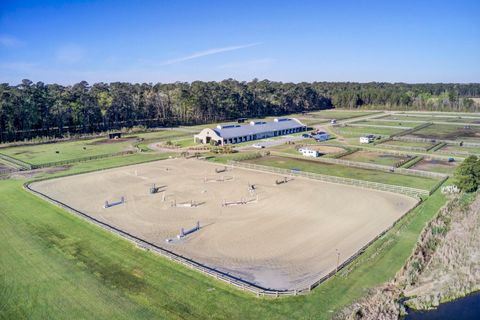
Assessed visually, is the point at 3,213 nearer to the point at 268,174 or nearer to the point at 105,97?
the point at 268,174

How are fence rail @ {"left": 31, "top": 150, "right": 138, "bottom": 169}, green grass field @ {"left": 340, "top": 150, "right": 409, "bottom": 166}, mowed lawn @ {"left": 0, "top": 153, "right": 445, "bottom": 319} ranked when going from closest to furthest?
mowed lawn @ {"left": 0, "top": 153, "right": 445, "bottom": 319}, green grass field @ {"left": 340, "top": 150, "right": 409, "bottom": 166}, fence rail @ {"left": 31, "top": 150, "right": 138, "bottom": 169}

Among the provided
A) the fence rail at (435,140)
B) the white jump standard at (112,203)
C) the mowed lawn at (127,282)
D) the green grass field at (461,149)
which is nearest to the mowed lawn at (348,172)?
the mowed lawn at (127,282)

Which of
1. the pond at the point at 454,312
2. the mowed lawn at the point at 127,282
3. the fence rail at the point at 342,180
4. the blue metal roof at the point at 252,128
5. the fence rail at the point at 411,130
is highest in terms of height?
the blue metal roof at the point at 252,128

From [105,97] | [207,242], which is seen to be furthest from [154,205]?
[105,97]

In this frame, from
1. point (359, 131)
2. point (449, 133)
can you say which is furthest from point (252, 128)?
point (449, 133)

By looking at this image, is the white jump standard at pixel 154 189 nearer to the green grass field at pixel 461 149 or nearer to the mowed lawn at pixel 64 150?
the mowed lawn at pixel 64 150

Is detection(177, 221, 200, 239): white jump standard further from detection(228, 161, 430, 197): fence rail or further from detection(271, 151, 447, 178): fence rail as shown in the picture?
detection(271, 151, 447, 178): fence rail

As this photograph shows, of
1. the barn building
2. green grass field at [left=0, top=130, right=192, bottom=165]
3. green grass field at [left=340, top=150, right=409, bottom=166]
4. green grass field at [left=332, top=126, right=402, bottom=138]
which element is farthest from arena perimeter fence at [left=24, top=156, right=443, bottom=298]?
green grass field at [left=332, top=126, right=402, bottom=138]
